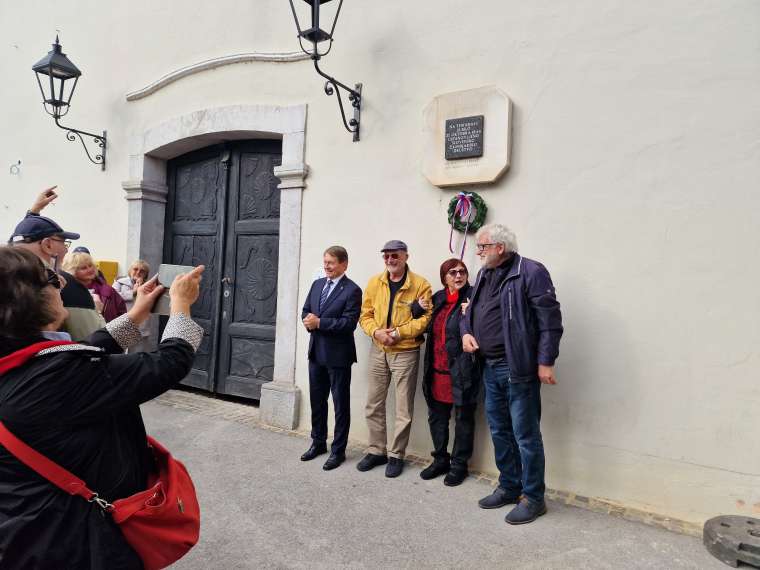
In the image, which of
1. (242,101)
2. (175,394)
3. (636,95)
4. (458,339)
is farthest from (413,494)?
(242,101)

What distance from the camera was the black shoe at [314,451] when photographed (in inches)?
163

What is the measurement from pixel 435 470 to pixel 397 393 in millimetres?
611

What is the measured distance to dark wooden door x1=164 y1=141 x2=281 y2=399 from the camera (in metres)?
5.57

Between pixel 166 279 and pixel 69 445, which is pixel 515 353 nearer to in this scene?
pixel 166 279

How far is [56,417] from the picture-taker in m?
1.40

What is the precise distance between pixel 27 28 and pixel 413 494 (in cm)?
845

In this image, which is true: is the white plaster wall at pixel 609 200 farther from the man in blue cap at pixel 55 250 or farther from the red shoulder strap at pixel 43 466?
the red shoulder strap at pixel 43 466

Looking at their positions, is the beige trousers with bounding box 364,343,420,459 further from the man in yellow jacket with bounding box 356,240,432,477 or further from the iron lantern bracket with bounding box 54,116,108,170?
the iron lantern bracket with bounding box 54,116,108,170

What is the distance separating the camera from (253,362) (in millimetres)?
5621

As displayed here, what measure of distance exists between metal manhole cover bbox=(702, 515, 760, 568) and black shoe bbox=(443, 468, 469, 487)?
1.47m

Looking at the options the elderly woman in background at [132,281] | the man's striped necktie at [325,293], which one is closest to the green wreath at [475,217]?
the man's striped necktie at [325,293]

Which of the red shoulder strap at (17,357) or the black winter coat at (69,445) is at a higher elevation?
the red shoulder strap at (17,357)

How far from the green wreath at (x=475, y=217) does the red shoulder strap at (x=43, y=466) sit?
3.13 metres

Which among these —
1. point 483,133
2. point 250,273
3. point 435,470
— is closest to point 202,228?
point 250,273
